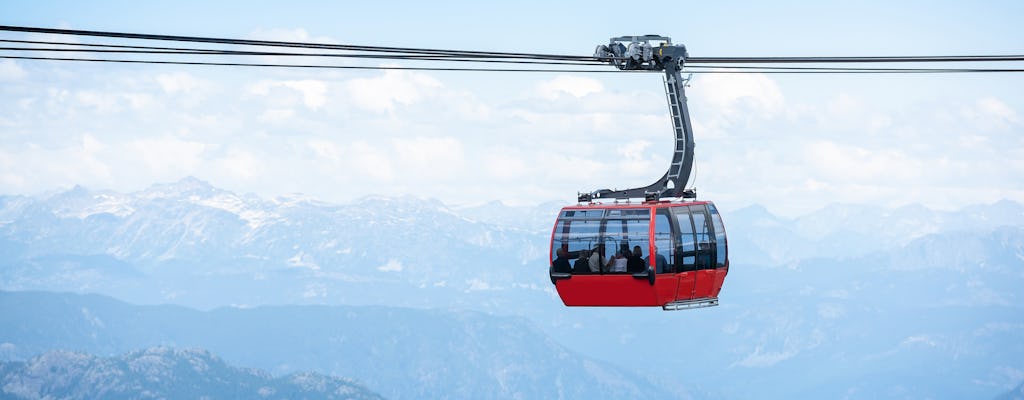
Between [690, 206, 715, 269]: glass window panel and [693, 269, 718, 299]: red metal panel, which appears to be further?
[693, 269, 718, 299]: red metal panel

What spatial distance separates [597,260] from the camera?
38.2 m

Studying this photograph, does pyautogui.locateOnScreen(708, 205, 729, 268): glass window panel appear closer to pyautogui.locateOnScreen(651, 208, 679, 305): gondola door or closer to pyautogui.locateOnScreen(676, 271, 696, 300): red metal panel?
pyautogui.locateOnScreen(676, 271, 696, 300): red metal panel

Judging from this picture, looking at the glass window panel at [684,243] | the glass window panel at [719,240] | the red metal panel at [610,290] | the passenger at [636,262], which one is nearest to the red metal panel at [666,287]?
the red metal panel at [610,290]

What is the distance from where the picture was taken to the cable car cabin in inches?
1470

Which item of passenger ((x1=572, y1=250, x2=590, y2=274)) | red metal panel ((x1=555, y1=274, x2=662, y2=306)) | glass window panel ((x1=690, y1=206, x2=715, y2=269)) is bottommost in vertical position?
red metal panel ((x1=555, y1=274, x2=662, y2=306))

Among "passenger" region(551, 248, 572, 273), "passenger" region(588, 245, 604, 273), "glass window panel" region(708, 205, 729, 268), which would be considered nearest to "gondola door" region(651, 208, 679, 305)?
"passenger" region(588, 245, 604, 273)

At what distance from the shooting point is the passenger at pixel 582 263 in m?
38.3

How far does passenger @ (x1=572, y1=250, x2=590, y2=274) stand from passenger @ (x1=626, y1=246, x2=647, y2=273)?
127 centimetres

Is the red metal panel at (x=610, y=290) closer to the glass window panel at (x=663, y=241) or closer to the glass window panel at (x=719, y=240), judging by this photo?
the glass window panel at (x=663, y=241)

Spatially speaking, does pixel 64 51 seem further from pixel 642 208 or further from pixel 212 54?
pixel 642 208

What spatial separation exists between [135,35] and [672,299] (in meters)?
18.7

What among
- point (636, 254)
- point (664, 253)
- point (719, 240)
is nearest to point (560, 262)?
point (636, 254)

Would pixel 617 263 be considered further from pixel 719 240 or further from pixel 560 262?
pixel 719 240

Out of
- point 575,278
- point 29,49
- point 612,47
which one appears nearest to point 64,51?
point 29,49
